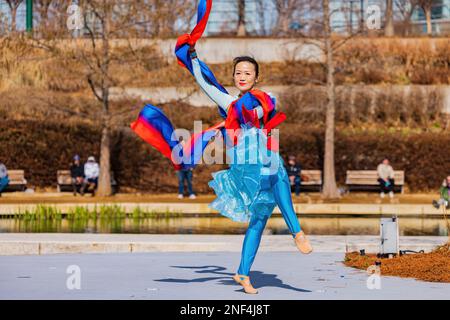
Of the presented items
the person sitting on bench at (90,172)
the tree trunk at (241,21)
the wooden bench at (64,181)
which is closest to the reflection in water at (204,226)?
the person sitting on bench at (90,172)

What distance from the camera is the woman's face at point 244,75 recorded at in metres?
9.56

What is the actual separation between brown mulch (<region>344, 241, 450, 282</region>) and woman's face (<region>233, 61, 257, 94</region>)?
8.28ft

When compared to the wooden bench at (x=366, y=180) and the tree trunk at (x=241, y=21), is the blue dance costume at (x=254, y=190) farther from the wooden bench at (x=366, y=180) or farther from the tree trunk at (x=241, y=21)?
the tree trunk at (x=241, y=21)

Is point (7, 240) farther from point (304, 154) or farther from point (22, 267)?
point (304, 154)

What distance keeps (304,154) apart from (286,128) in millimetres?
1455

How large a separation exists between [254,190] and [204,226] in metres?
10.7

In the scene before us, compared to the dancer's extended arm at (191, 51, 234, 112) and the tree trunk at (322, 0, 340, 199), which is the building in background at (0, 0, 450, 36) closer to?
the tree trunk at (322, 0, 340, 199)

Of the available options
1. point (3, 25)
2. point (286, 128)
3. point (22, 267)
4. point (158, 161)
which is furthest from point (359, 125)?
point (22, 267)

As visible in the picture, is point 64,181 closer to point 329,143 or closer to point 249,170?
point 329,143

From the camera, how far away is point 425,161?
98.5ft

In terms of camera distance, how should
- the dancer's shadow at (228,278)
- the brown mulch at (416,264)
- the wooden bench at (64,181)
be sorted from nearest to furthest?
the dancer's shadow at (228,278)
the brown mulch at (416,264)
the wooden bench at (64,181)

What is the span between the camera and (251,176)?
362 inches

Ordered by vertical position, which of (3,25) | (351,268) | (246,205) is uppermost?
(3,25)
